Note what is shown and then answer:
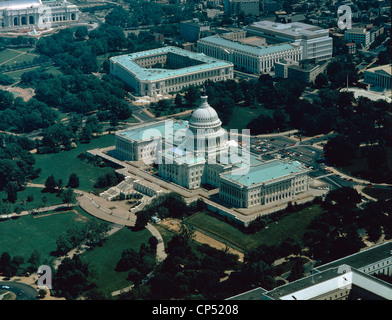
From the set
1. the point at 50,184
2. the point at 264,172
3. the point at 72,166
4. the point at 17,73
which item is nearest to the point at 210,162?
the point at 264,172

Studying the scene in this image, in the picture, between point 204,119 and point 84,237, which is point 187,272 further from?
point 204,119

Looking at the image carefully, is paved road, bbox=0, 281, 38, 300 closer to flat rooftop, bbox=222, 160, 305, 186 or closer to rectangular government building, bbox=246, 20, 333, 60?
flat rooftop, bbox=222, 160, 305, 186

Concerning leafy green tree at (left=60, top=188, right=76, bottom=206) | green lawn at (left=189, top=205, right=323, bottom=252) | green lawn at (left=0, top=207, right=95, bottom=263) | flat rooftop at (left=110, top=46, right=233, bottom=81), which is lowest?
green lawn at (left=0, top=207, right=95, bottom=263)

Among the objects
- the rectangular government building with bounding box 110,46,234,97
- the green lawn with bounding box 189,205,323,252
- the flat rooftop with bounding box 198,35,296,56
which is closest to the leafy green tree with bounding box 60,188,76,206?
the green lawn with bounding box 189,205,323,252

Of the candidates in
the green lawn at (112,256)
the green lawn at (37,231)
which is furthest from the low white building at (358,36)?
the green lawn at (112,256)

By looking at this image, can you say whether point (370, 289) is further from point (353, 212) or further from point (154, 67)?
point (154, 67)

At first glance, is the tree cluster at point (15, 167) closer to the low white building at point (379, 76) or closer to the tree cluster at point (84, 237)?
the tree cluster at point (84, 237)

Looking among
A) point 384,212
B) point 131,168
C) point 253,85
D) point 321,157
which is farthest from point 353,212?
point 253,85
